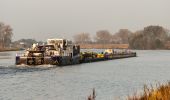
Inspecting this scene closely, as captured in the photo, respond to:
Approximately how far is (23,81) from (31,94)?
11140mm

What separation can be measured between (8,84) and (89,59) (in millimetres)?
56502

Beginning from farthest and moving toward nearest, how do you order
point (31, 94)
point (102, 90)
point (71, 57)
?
1. point (71, 57)
2. point (102, 90)
3. point (31, 94)

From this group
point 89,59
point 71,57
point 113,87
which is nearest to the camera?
point 113,87

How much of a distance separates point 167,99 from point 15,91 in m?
19.9

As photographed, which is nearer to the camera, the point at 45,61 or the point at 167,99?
the point at 167,99

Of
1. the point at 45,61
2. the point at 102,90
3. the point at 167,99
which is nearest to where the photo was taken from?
the point at 167,99

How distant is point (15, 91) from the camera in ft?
119

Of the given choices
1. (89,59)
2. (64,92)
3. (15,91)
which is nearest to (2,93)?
(15,91)

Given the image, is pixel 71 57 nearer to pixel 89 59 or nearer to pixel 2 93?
pixel 89 59

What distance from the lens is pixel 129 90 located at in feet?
127

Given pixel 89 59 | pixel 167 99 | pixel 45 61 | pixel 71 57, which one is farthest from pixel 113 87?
pixel 89 59

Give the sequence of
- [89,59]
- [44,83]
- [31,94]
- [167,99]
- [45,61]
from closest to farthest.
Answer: [167,99]
[31,94]
[44,83]
[45,61]
[89,59]

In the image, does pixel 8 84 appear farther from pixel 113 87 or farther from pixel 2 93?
pixel 113 87

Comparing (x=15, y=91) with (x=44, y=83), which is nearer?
(x=15, y=91)
